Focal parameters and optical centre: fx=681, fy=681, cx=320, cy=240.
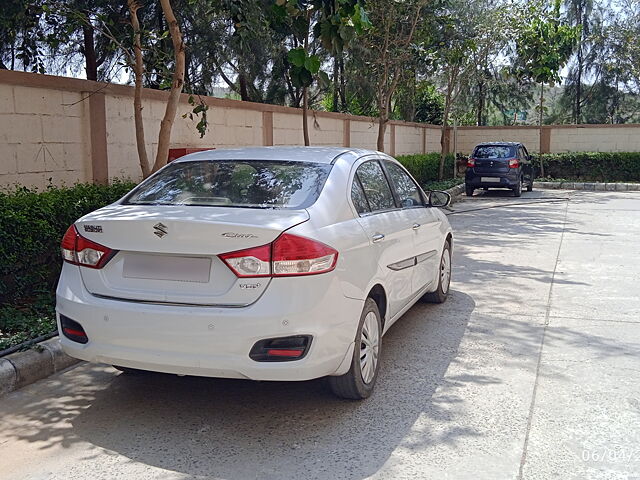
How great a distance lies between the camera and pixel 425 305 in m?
6.91

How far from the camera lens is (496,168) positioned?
19.3 metres

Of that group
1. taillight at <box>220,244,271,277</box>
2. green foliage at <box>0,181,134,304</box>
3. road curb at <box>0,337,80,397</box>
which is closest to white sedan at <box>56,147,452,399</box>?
taillight at <box>220,244,271,277</box>

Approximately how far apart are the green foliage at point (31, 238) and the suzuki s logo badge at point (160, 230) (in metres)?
2.33

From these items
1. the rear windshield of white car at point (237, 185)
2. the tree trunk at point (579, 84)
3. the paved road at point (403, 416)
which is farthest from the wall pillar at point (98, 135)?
the tree trunk at point (579, 84)

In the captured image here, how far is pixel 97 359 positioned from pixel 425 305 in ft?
12.3

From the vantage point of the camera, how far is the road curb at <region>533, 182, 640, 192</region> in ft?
72.9

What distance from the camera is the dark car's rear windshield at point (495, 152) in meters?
19.5

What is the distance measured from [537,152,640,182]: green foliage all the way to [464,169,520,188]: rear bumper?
659 cm

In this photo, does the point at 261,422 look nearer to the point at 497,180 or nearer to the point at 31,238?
the point at 31,238

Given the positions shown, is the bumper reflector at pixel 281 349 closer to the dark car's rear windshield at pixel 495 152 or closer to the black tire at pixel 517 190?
the dark car's rear windshield at pixel 495 152

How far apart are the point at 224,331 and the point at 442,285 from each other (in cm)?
365

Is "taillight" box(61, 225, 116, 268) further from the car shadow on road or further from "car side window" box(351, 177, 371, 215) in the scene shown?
"car side window" box(351, 177, 371, 215)

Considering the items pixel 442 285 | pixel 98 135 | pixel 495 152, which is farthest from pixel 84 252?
pixel 495 152

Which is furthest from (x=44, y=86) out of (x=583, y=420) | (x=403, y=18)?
(x=403, y=18)
